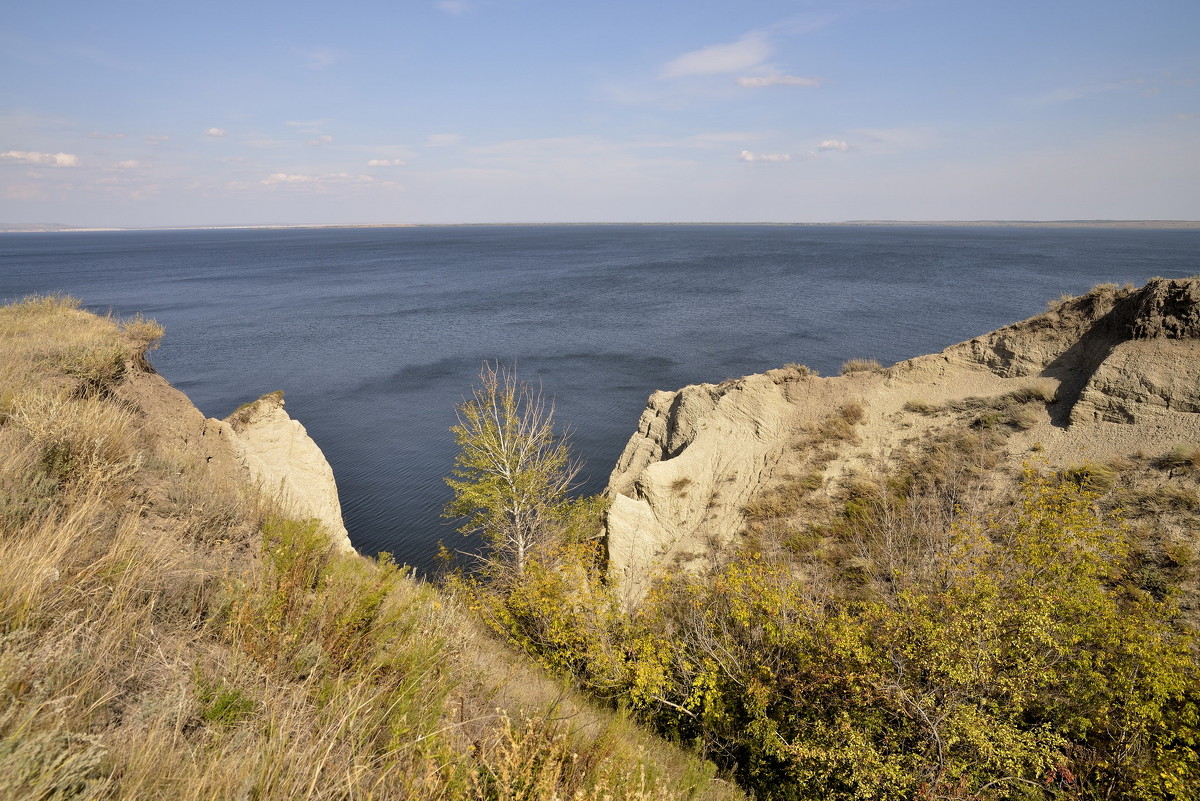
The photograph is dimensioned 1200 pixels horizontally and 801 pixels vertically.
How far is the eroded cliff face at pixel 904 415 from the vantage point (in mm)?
16656

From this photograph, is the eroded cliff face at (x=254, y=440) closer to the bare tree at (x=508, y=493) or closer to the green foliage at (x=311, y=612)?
the bare tree at (x=508, y=493)

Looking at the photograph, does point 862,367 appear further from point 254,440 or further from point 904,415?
point 254,440

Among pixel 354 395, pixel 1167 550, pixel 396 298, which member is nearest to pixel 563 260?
pixel 396 298

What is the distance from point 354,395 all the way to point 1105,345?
4087 cm

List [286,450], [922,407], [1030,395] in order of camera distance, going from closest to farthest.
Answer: [1030,395] < [922,407] < [286,450]

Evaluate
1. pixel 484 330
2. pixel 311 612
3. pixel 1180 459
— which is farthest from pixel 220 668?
pixel 484 330

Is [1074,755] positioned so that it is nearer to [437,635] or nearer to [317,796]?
[437,635]

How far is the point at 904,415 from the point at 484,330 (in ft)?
152

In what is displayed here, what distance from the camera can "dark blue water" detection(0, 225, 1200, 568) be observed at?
33938 mm

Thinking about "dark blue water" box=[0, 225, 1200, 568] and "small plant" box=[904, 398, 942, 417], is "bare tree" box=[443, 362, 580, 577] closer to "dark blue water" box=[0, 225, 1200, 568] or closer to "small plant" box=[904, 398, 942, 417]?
"dark blue water" box=[0, 225, 1200, 568]

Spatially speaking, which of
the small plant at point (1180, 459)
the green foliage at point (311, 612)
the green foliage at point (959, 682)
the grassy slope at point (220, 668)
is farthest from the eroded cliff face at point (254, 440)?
the small plant at point (1180, 459)

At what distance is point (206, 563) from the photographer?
584 centimetres

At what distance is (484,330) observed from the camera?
6019 cm

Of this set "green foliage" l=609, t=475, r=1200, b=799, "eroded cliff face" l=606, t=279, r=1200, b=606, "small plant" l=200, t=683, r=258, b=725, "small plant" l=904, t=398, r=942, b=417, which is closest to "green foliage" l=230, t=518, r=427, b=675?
"small plant" l=200, t=683, r=258, b=725
